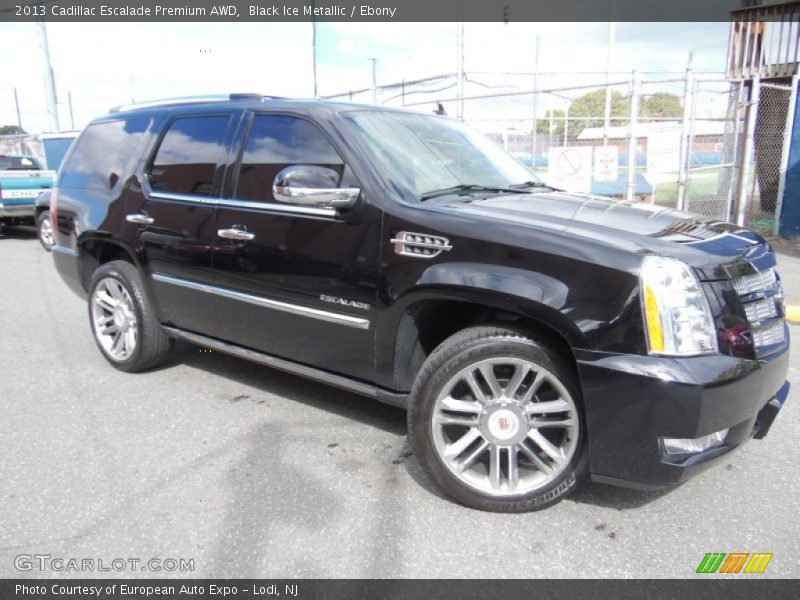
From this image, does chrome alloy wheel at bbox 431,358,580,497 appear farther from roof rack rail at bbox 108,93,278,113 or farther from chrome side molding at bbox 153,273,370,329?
roof rack rail at bbox 108,93,278,113

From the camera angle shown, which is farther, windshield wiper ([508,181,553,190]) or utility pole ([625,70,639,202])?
utility pole ([625,70,639,202])

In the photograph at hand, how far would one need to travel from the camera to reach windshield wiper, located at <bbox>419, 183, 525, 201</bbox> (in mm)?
3188

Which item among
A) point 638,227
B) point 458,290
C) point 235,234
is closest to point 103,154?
point 235,234

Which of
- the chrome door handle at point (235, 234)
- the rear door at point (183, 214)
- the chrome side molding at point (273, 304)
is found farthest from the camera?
the rear door at point (183, 214)

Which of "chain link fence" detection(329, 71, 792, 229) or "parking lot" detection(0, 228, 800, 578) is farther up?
"chain link fence" detection(329, 71, 792, 229)

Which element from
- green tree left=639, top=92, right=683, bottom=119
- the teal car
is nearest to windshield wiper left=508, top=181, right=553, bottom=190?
green tree left=639, top=92, right=683, bottom=119

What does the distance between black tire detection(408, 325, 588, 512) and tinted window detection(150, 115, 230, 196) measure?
1898 millimetres

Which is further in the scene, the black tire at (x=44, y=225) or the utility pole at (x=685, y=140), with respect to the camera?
the black tire at (x=44, y=225)

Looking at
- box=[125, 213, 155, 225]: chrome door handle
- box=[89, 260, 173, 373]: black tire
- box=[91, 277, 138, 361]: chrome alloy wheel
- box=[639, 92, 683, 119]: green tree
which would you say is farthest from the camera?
box=[639, 92, 683, 119]: green tree

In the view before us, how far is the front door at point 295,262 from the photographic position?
312cm

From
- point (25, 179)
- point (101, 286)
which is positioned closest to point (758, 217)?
point (101, 286)

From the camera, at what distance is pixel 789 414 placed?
152 inches

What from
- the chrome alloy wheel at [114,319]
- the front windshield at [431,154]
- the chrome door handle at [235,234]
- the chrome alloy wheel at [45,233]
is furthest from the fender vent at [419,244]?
the chrome alloy wheel at [45,233]
